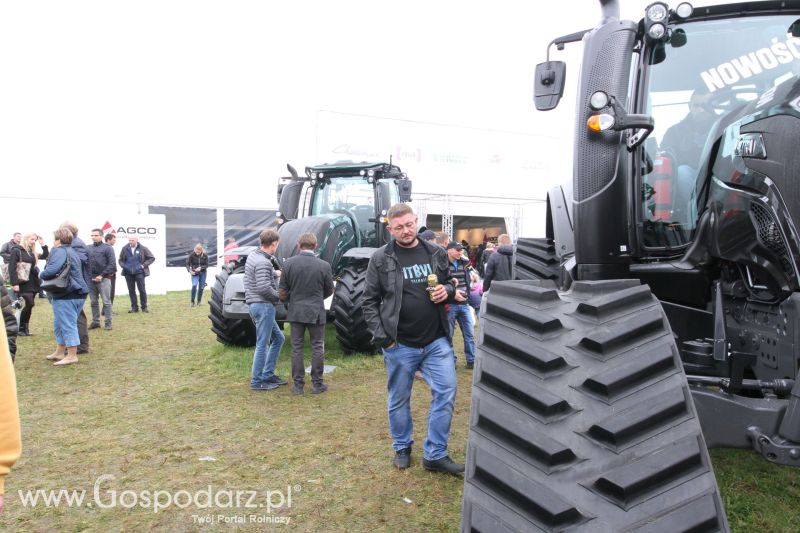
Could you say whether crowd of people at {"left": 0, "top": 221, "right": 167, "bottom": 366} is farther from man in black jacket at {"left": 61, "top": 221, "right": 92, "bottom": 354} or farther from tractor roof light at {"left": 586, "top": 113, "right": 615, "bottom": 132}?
Answer: tractor roof light at {"left": 586, "top": 113, "right": 615, "bottom": 132}

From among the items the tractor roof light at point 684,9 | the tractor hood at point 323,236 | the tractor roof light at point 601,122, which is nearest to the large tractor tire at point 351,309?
the tractor hood at point 323,236

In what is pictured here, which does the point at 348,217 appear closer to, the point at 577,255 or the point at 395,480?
the point at 395,480

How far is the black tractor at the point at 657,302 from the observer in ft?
4.84

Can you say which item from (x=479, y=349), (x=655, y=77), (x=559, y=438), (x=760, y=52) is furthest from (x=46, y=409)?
(x=760, y=52)

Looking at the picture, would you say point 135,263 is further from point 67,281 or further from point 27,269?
point 67,281

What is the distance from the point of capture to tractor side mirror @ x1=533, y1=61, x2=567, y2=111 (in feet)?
10.3

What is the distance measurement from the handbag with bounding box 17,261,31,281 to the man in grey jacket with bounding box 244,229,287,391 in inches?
210

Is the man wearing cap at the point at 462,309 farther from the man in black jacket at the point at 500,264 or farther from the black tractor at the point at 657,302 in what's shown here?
the black tractor at the point at 657,302

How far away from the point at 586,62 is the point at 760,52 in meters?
0.76

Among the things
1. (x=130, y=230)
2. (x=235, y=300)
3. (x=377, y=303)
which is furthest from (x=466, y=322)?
(x=130, y=230)

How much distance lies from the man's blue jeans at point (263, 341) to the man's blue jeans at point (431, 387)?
2.62 m

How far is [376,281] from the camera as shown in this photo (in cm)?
416

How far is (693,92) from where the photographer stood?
2.58m

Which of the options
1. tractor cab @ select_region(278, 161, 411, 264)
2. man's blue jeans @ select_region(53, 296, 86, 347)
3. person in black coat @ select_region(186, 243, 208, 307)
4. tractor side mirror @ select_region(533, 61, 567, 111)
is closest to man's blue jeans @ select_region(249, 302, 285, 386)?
tractor cab @ select_region(278, 161, 411, 264)
